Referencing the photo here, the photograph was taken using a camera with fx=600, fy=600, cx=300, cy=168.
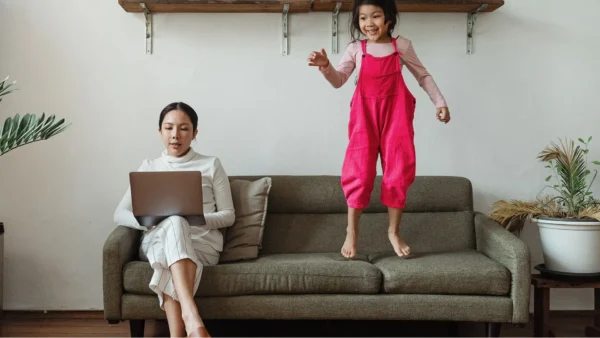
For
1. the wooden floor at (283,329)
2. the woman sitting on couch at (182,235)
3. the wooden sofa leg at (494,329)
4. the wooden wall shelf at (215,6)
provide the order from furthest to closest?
the wooden wall shelf at (215,6)
the wooden floor at (283,329)
the wooden sofa leg at (494,329)
the woman sitting on couch at (182,235)

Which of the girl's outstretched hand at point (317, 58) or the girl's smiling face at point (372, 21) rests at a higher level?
the girl's smiling face at point (372, 21)

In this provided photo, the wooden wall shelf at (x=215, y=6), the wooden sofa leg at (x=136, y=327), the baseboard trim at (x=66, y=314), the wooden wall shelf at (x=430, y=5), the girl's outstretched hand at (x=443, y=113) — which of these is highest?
the wooden wall shelf at (x=430, y=5)

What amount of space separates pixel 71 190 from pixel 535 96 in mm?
2560

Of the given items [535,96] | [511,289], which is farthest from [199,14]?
[511,289]

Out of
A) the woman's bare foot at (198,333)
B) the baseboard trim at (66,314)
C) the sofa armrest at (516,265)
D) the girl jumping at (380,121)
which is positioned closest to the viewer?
the woman's bare foot at (198,333)

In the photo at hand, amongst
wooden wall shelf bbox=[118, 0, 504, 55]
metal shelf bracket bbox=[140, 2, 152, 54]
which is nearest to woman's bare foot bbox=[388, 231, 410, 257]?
wooden wall shelf bbox=[118, 0, 504, 55]

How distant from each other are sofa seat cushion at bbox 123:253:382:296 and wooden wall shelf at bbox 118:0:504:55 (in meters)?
1.30

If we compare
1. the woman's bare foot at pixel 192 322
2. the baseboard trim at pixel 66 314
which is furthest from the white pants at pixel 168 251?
the baseboard trim at pixel 66 314

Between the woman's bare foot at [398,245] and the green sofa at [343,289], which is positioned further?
the woman's bare foot at [398,245]

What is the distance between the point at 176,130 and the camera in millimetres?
2639

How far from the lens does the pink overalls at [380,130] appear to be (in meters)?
2.64

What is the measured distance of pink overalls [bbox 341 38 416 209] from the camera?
264 cm

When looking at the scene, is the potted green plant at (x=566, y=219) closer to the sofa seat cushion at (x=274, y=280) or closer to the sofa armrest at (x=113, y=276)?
the sofa seat cushion at (x=274, y=280)

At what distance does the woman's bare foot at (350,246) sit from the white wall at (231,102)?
1.98 feet
